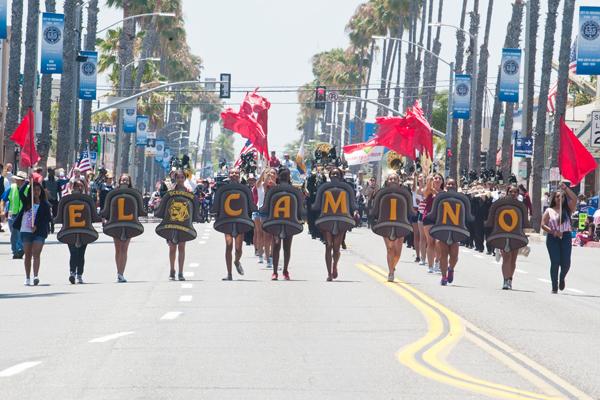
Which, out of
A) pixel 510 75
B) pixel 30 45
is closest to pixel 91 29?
pixel 30 45

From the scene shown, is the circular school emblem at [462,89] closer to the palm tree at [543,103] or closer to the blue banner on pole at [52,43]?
the palm tree at [543,103]

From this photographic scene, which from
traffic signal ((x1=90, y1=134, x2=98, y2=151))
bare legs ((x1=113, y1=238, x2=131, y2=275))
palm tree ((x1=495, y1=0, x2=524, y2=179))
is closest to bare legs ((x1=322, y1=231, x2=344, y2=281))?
bare legs ((x1=113, y1=238, x2=131, y2=275))

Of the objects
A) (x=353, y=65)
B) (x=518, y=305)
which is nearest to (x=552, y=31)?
(x=518, y=305)

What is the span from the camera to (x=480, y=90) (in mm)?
75438

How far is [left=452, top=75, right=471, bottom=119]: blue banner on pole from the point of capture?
67750 millimetres

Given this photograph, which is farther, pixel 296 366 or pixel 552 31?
pixel 552 31

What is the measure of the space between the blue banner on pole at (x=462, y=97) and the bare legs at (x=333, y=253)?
141 feet

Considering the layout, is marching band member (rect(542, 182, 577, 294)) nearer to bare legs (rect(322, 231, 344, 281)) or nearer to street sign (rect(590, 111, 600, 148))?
bare legs (rect(322, 231, 344, 281))

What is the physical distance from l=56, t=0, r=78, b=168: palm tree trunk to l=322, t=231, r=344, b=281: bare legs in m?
33.6

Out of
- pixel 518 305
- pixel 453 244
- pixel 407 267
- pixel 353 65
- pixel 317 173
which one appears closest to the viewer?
pixel 518 305

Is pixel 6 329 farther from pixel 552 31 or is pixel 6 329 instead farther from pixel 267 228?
pixel 552 31

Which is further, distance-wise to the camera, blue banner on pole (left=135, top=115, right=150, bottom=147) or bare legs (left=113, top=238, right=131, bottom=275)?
blue banner on pole (left=135, top=115, right=150, bottom=147)

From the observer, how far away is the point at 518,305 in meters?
20.4

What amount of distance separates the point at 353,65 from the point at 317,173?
10452 cm
